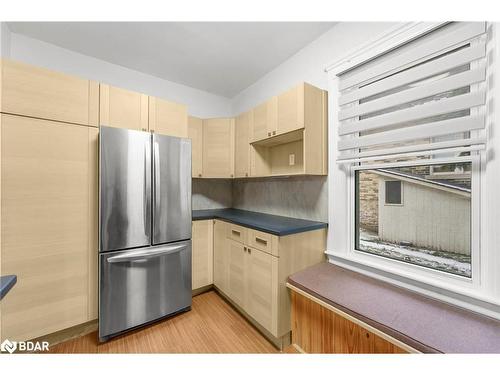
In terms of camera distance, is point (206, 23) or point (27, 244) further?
point (206, 23)

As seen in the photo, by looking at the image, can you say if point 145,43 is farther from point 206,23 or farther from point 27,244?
point 27,244

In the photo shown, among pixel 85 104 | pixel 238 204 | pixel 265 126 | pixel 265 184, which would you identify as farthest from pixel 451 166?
pixel 85 104

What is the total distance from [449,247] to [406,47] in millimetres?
1328

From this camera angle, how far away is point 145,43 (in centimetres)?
200

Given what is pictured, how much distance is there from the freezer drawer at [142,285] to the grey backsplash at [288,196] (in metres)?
1.06

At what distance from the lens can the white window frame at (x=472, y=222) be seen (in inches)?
41.6

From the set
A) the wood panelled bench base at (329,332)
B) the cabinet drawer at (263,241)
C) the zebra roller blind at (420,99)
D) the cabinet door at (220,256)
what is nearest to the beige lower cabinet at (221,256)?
the cabinet door at (220,256)

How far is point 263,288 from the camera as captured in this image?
64.7 inches

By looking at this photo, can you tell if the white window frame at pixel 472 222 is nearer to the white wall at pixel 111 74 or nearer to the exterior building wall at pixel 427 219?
the exterior building wall at pixel 427 219

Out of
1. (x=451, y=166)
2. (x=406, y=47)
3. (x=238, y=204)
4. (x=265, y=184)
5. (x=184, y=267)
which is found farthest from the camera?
(x=238, y=204)

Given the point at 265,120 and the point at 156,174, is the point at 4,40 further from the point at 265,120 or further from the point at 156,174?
the point at 265,120

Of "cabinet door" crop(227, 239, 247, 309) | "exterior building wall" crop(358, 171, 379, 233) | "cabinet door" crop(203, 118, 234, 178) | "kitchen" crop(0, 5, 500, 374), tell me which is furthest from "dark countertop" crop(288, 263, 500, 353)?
"cabinet door" crop(203, 118, 234, 178)

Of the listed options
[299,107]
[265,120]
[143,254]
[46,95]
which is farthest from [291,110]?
[46,95]

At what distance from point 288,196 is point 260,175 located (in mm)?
388
